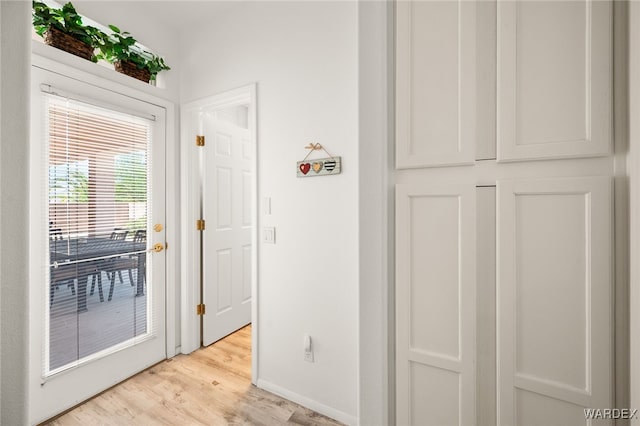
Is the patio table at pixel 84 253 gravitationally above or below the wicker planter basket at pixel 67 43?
below

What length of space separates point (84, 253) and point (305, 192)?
1.51 m

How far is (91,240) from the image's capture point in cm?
189

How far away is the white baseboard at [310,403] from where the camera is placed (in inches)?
66.5

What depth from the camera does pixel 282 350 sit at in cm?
196

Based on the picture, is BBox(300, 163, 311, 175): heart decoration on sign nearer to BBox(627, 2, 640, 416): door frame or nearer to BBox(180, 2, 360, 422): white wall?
BBox(180, 2, 360, 422): white wall

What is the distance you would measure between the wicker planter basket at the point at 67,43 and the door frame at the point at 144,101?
0.04m

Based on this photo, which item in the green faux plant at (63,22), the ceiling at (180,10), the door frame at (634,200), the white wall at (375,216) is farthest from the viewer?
the ceiling at (180,10)

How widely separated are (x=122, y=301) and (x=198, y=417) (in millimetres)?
999

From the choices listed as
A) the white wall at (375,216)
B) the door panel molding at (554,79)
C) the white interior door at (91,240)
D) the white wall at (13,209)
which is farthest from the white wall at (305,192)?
the white wall at (13,209)

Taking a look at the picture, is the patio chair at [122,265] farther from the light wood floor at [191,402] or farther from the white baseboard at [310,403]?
the white baseboard at [310,403]

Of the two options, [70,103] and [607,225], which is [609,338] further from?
[70,103]

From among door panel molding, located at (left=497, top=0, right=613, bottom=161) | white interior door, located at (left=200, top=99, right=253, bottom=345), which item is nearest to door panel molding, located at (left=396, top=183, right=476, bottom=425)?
door panel molding, located at (left=497, top=0, right=613, bottom=161)

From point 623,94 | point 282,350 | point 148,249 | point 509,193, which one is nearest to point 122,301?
point 148,249

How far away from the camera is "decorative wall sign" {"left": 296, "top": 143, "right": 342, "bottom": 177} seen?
1.73m
